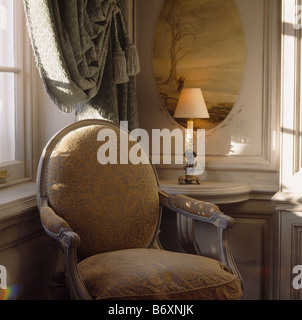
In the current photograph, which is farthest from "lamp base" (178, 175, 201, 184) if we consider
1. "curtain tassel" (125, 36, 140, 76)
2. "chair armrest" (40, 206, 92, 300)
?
"chair armrest" (40, 206, 92, 300)

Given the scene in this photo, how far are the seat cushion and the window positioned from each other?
66 centimetres

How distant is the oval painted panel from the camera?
273 cm

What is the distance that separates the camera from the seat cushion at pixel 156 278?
162 cm

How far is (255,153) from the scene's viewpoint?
8.97 ft

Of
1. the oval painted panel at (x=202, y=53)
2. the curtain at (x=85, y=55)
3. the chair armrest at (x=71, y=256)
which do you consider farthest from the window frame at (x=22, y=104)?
the oval painted panel at (x=202, y=53)

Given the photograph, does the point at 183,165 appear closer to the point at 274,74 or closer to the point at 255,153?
the point at 255,153

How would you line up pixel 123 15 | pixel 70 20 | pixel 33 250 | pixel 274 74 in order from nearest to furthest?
pixel 70 20 → pixel 33 250 → pixel 123 15 → pixel 274 74

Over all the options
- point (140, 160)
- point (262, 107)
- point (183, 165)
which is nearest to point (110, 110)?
point (140, 160)

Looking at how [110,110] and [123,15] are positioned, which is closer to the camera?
[110,110]

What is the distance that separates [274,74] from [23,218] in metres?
1.53

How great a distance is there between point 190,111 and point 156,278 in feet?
3.85

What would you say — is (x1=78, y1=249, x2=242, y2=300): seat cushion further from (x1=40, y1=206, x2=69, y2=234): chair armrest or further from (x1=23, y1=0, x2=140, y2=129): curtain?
(x1=23, y1=0, x2=140, y2=129): curtain

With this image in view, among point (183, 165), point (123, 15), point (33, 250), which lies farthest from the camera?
point (183, 165)

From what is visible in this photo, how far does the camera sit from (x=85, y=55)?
2057 millimetres
